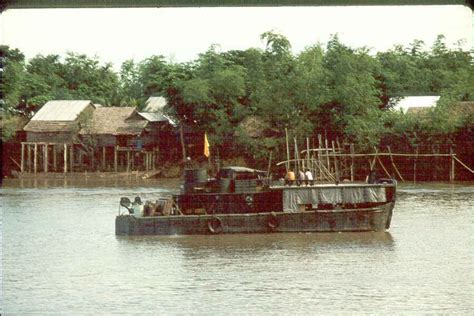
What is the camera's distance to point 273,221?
13805mm

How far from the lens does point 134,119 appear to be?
23938 millimetres

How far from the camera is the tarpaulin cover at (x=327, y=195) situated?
13727 millimetres

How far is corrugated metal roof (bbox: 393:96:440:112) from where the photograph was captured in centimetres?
2261

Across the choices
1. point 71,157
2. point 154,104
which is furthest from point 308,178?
point 154,104

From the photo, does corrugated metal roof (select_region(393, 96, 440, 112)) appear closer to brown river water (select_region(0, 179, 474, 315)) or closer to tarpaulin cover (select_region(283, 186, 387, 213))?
brown river water (select_region(0, 179, 474, 315))

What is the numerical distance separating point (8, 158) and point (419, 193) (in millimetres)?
11644

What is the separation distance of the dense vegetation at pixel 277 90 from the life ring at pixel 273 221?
6.97 metres

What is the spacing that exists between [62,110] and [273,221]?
34.5 ft

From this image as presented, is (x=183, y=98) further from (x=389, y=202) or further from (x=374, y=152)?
(x=389, y=202)

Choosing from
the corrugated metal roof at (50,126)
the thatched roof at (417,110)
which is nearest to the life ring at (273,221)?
the thatched roof at (417,110)

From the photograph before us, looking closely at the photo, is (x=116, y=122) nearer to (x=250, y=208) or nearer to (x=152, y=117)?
(x=152, y=117)

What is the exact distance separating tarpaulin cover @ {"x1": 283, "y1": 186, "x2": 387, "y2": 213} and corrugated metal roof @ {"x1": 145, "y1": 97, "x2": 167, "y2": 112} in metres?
10.3

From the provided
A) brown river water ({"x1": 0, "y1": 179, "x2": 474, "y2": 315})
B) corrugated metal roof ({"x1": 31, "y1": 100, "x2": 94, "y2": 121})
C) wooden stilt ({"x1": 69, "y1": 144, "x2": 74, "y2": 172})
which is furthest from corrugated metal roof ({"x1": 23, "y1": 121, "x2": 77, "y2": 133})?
brown river water ({"x1": 0, "y1": 179, "x2": 474, "y2": 315})

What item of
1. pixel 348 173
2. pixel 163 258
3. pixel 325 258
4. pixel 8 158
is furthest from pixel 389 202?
pixel 8 158
